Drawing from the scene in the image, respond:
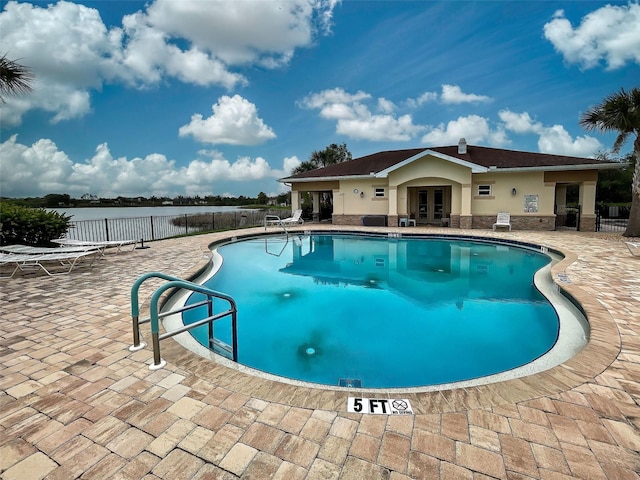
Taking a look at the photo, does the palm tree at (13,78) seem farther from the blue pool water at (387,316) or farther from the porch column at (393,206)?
the porch column at (393,206)

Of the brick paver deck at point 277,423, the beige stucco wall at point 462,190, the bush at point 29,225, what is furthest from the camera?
the beige stucco wall at point 462,190

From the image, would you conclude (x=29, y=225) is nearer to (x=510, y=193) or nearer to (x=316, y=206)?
(x=316, y=206)

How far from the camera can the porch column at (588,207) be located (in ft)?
54.8

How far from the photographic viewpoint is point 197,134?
27.4m

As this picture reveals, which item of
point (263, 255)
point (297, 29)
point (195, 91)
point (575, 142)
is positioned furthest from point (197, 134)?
point (575, 142)

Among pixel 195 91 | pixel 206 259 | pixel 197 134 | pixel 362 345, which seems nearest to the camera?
pixel 362 345

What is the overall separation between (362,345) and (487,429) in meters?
2.80

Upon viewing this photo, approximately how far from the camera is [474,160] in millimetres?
19750

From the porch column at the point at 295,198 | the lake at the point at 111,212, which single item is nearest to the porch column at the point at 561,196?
the porch column at the point at 295,198

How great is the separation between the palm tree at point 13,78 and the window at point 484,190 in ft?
64.6

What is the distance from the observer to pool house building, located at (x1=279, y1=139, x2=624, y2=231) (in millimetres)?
17234

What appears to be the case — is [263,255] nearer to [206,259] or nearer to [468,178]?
[206,259]

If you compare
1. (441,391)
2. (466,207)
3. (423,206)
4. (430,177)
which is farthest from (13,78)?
(423,206)

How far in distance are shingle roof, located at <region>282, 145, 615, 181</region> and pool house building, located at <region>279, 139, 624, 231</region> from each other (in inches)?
1.7
